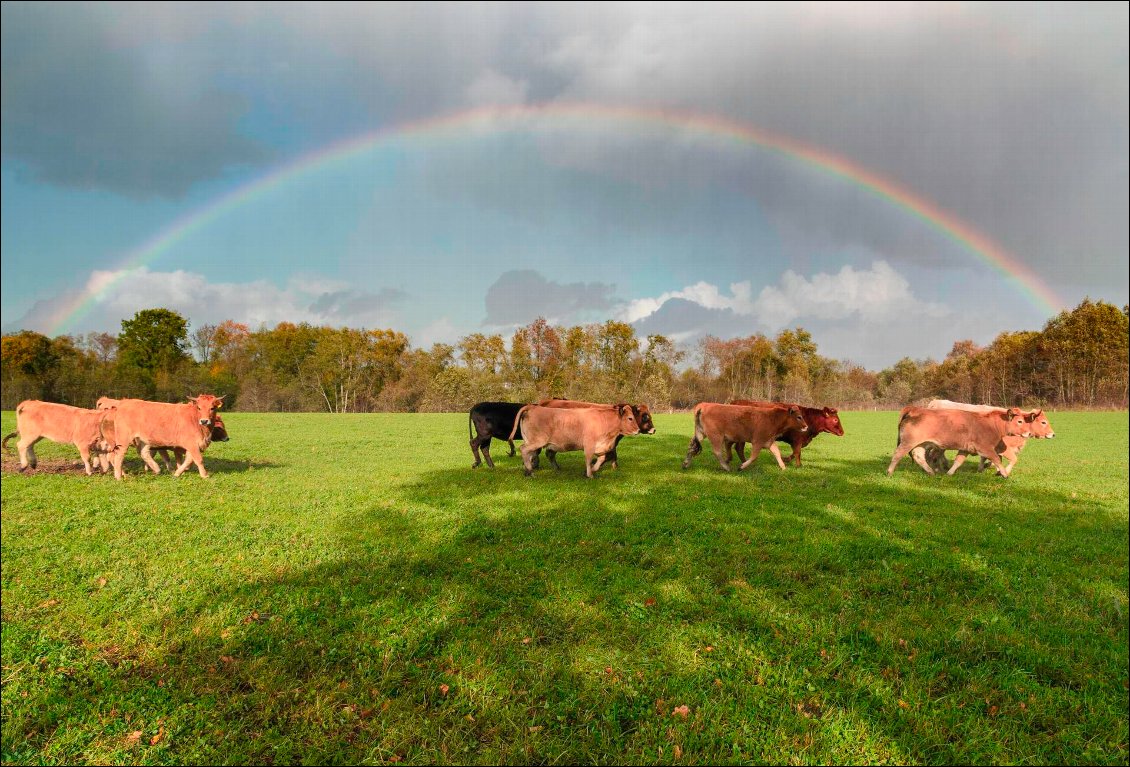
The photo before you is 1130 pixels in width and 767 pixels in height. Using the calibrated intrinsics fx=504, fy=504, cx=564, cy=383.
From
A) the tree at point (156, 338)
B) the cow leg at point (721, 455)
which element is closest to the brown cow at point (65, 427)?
the tree at point (156, 338)

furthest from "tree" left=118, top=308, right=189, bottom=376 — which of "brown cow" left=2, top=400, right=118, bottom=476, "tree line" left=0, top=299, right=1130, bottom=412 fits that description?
"brown cow" left=2, top=400, right=118, bottom=476

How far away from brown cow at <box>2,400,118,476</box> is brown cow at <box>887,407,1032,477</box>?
53.0 ft

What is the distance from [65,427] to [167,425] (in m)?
3.14

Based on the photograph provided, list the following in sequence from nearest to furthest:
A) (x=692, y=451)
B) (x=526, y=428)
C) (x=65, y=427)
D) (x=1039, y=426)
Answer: (x=1039, y=426), (x=65, y=427), (x=526, y=428), (x=692, y=451)

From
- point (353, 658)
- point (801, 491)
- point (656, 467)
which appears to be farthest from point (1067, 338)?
point (656, 467)

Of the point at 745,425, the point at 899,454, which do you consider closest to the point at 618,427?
the point at 745,425

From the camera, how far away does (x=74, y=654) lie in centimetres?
434

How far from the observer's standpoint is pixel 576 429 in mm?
12227

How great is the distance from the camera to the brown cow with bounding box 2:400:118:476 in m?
12.3

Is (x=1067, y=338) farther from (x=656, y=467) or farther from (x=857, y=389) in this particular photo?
(x=656, y=467)

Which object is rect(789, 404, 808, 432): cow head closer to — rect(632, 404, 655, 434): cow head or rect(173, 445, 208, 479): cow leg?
rect(632, 404, 655, 434): cow head

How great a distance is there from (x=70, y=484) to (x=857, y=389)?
15048 mm

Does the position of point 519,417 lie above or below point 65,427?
above

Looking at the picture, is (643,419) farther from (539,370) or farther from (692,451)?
(539,370)
